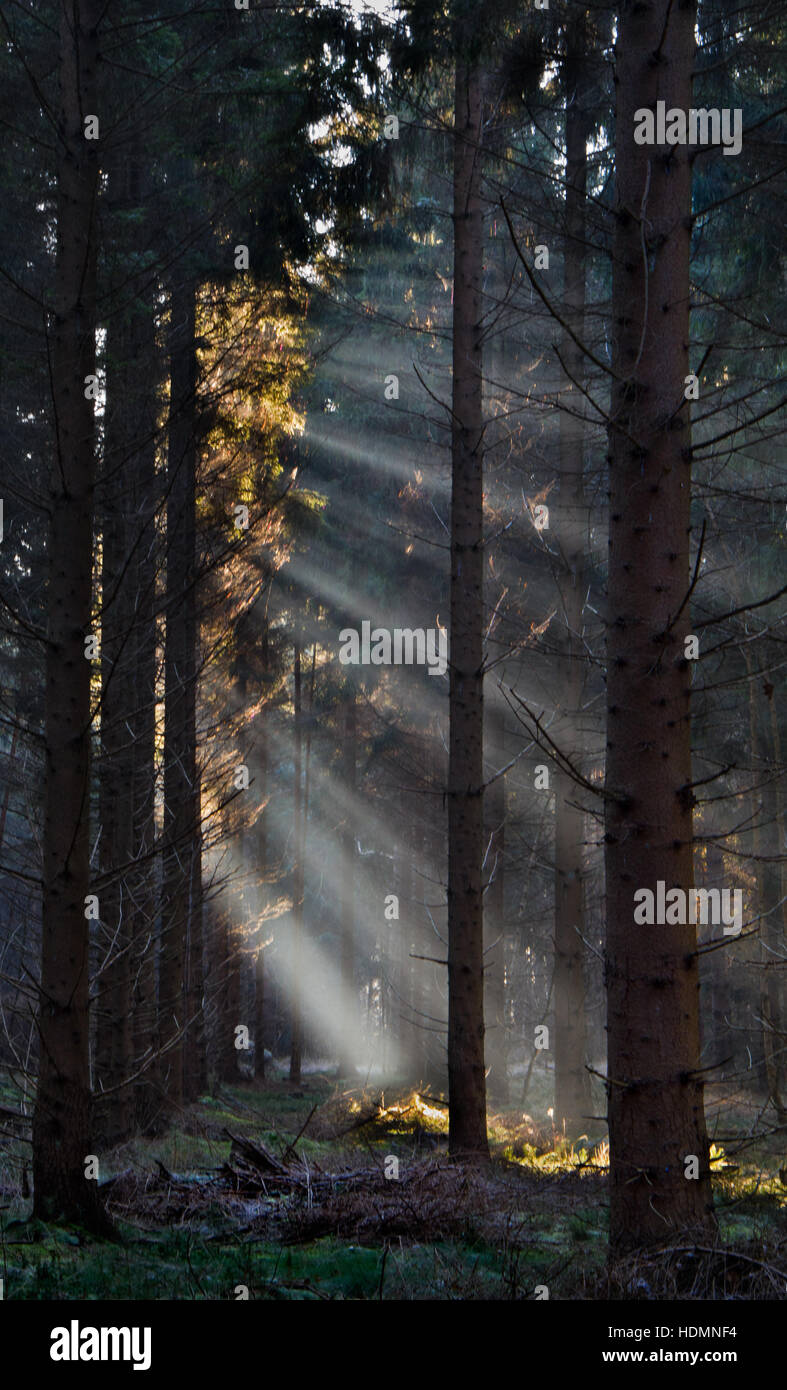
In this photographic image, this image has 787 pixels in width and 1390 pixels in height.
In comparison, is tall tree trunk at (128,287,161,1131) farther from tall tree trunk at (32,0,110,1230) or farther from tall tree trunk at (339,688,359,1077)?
tall tree trunk at (339,688,359,1077)

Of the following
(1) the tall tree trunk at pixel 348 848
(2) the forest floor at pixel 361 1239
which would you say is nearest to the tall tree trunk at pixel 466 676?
(2) the forest floor at pixel 361 1239

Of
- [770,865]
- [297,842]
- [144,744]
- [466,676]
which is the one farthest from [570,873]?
[297,842]

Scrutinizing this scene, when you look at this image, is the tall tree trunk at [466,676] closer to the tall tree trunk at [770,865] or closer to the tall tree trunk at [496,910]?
the tall tree trunk at [496,910]

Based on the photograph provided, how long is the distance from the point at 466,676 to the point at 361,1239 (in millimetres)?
5162

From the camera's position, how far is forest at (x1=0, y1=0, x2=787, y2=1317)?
195 inches

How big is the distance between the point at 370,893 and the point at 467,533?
85.6 ft

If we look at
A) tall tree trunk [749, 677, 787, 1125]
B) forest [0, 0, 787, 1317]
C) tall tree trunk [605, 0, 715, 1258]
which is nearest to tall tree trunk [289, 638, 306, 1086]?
forest [0, 0, 787, 1317]

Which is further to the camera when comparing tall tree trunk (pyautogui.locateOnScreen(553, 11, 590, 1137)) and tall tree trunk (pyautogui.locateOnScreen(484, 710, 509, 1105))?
tall tree trunk (pyautogui.locateOnScreen(484, 710, 509, 1105))

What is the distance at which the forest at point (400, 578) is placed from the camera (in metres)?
4.95

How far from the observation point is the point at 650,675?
16.3ft

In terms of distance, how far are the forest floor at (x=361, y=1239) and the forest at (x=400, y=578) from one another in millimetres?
41

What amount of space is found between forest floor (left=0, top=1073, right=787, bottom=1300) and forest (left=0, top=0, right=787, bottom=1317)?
4cm

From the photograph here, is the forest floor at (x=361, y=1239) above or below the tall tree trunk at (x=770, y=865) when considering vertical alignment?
below
